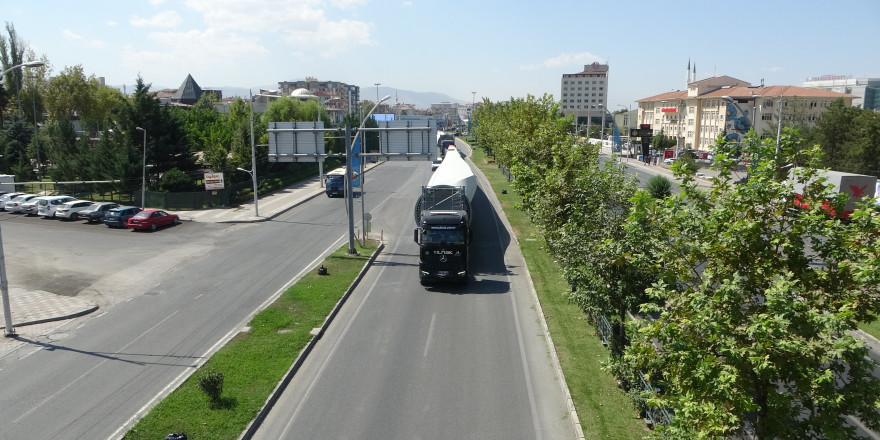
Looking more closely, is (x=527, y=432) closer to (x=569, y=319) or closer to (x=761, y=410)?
(x=761, y=410)

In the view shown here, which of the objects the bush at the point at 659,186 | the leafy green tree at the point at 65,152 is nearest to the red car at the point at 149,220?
the leafy green tree at the point at 65,152

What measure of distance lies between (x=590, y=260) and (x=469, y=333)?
6.14m

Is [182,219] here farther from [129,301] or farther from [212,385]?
[212,385]

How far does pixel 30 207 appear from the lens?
43.8 m

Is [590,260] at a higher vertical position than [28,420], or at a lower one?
higher

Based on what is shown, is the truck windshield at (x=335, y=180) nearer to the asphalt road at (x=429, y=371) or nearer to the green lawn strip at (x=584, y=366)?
the asphalt road at (x=429, y=371)

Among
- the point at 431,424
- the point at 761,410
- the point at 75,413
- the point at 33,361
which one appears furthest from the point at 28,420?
the point at 761,410

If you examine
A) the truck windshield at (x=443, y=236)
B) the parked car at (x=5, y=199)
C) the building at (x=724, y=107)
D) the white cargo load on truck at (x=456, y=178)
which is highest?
the building at (x=724, y=107)

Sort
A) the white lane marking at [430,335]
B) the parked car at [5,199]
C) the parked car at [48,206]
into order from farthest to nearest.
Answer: the parked car at [5,199] → the parked car at [48,206] → the white lane marking at [430,335]

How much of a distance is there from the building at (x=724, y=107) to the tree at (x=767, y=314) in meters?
70.3

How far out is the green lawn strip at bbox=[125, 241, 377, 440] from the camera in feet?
44.2

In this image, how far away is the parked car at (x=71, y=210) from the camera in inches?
1643

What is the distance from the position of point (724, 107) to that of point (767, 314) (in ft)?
308

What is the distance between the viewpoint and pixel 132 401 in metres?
15.1
